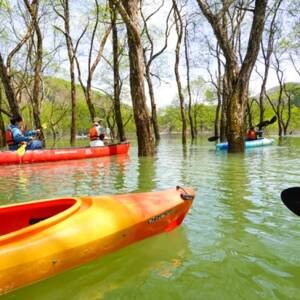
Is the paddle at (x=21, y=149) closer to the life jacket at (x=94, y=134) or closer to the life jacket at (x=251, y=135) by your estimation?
the life jacket at (x=94, y=134)

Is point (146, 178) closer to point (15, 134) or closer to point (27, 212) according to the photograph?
point (27, 212)

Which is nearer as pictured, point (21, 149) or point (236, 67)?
point (21, 149)

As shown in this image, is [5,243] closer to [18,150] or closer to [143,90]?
[18,150]

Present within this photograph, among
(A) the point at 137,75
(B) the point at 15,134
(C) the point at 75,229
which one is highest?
(A) the point at 137,75

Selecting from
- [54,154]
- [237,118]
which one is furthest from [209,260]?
[237,118]

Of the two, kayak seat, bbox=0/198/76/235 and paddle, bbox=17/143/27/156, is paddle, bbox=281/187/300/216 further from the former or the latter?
paddle, bbox=17/143/27/156

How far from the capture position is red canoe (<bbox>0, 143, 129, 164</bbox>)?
1183cm

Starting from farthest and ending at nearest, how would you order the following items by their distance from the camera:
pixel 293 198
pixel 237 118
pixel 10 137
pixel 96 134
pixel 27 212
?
pixel 96 134, pixel 237 118, pixel 10 137, pixel 27 212, pixel 293 198

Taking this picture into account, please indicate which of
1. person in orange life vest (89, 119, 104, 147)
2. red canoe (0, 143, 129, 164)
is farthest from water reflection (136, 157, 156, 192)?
person in orange life vest (89, 119, 104, 147)

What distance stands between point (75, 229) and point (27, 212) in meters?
0.84

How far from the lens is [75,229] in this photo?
3.14 meters

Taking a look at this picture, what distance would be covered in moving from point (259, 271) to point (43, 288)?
176 centimetres

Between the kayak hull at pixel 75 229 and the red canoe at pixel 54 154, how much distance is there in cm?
871

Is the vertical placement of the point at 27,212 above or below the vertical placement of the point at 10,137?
below
